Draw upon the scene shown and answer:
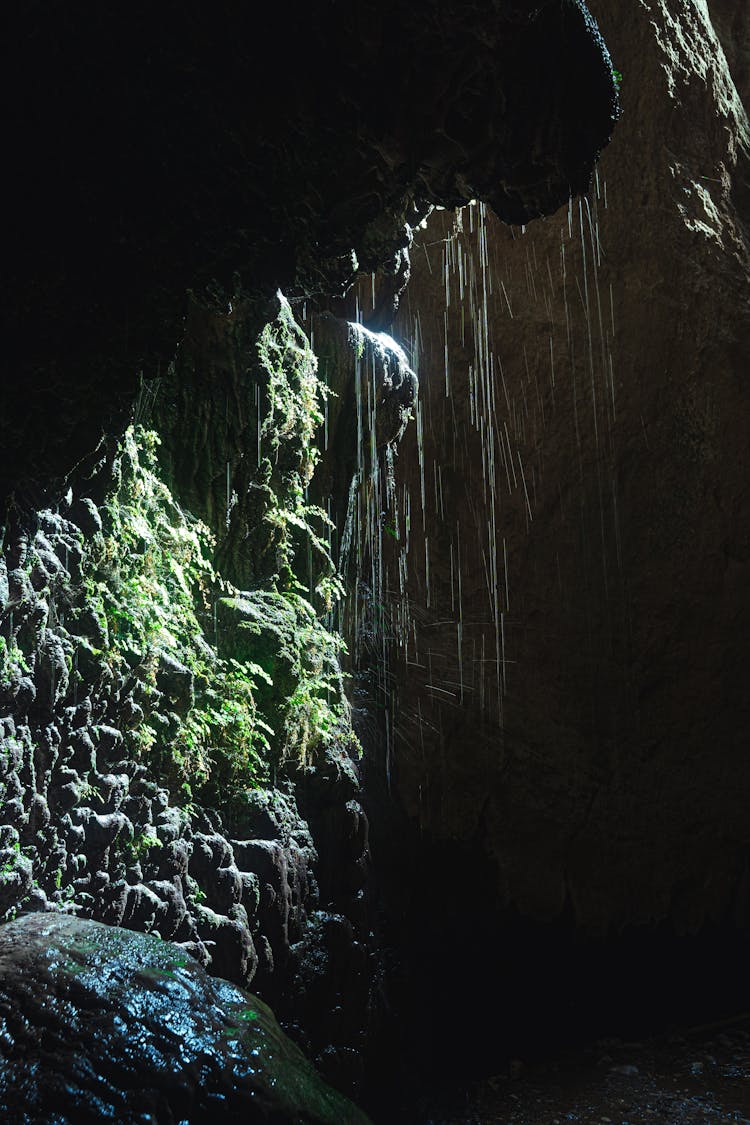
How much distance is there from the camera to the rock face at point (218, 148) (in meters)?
2.74

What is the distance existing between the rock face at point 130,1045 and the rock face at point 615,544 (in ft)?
19.2

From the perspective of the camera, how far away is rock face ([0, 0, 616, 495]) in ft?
9.00

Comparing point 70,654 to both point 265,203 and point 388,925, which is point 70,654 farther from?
point 388,925

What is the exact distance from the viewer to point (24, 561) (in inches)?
130

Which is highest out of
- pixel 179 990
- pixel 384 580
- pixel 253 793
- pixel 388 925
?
pixel 384 580

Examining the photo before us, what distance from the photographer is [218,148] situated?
3.07 m

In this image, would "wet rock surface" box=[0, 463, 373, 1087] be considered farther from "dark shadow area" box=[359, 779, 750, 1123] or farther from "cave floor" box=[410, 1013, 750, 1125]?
"cave floor" box=[410, 1013, 750, 1125]

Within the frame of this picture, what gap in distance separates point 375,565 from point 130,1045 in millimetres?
6883

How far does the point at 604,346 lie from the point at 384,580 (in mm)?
3786

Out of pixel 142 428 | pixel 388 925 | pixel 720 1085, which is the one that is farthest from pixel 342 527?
pixel 720 1085

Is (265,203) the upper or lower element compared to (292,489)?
upper

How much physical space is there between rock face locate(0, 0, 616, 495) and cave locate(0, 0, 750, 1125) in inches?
0.6

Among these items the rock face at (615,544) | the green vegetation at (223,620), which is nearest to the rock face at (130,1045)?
the green vegetation at (223,620)

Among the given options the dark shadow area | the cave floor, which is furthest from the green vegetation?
the cave floor
